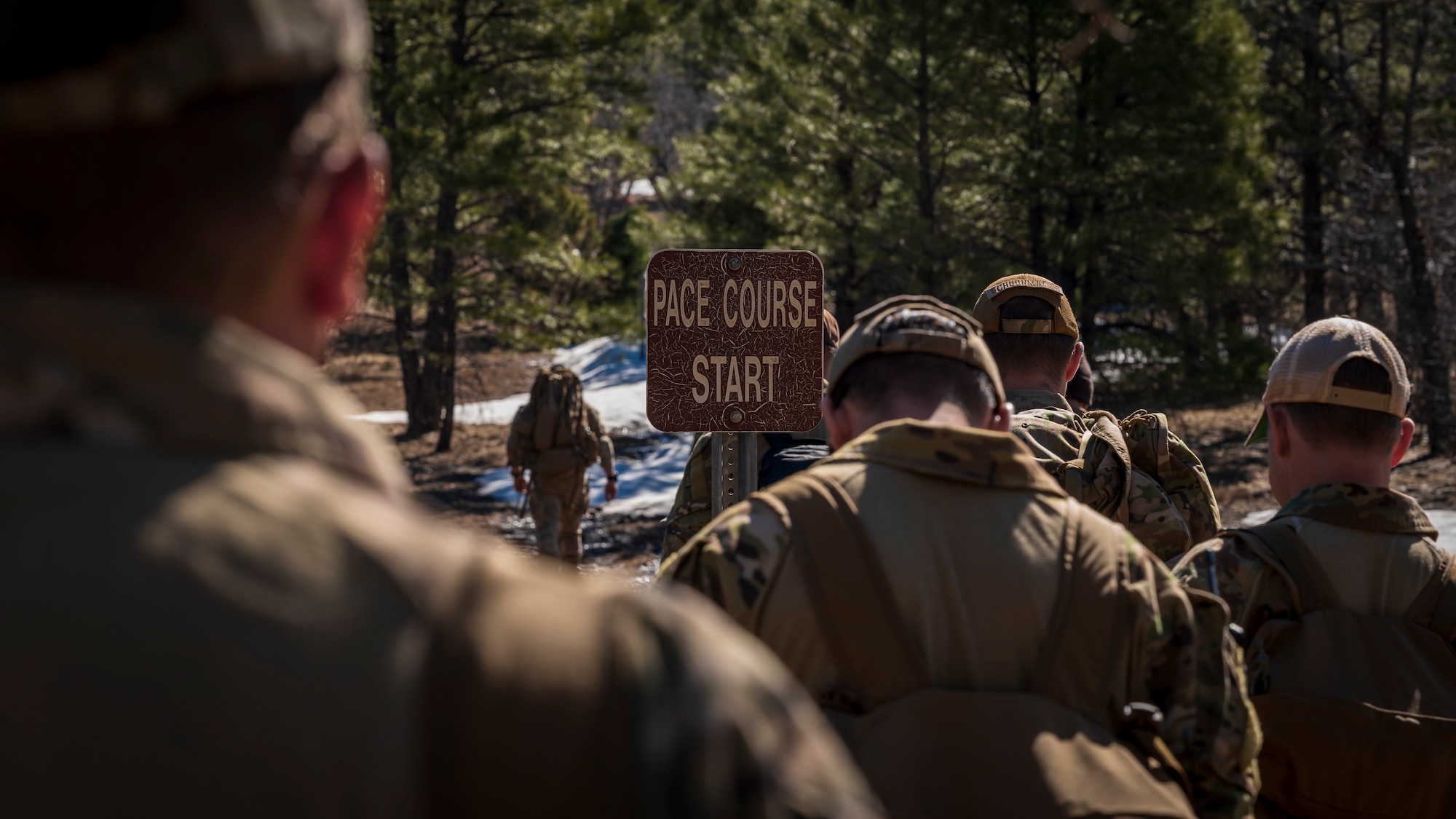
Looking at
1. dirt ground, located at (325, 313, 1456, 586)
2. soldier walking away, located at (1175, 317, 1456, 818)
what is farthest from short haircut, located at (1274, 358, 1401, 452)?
dirt ground, located at (325, 313, 1456, 586)

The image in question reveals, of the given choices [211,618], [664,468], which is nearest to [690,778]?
[211,618]

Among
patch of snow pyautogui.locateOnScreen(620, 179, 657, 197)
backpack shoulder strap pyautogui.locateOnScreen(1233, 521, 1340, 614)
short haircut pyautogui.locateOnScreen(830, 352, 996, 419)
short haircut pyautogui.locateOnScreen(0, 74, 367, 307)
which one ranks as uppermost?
patch of snow pyautogui.locateOnScreen(620, 179, 657, 197)

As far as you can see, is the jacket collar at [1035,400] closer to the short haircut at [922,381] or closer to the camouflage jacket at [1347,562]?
the camouflage jacket at [1347,562]

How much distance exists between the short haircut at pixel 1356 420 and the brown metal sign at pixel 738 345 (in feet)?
5.52

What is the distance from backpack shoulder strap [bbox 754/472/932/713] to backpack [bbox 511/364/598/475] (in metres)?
8.99

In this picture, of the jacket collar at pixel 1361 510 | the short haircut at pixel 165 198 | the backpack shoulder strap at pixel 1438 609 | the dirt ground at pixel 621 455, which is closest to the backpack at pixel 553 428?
the dirt ground at pixel 621 455

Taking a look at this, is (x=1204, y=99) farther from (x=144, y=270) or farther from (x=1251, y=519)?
(x=144, y=270)

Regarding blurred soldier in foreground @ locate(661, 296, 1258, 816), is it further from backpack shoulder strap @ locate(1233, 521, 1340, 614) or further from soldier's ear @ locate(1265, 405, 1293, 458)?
soldier's ear @ locate(1265, 405, 1293, 458)

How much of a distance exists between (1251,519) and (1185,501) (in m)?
8.88

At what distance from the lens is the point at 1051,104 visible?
1622 cm

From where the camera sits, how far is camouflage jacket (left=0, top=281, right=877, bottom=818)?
0.85 meters

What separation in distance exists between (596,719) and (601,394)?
21943mm

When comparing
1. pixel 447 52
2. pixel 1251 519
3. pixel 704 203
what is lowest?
pixel 1251 519

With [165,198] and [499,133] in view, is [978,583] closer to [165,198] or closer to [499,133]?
[165,198]
